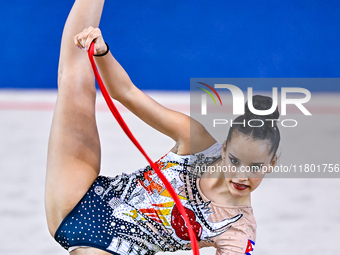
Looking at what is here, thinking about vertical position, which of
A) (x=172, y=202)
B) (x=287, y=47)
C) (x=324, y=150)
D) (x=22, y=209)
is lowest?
(x=172, y=202)

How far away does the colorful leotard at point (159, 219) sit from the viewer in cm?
118

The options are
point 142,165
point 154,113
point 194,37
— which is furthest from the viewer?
point 194,37

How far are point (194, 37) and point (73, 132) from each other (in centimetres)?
221

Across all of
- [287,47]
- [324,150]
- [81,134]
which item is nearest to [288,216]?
[324,150]

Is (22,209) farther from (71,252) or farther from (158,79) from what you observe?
(158,79)

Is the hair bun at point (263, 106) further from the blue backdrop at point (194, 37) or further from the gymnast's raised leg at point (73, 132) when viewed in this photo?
the blue backdrop at point (194, 37)

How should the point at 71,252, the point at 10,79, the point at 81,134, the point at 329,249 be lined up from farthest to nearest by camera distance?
the point at 10,79, the point at 329,249, the point at 81,134, the point at 71,252

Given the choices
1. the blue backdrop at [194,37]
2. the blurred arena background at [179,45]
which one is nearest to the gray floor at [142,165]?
the blurred arena background at [179,45]

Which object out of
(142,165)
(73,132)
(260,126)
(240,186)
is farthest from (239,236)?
(142,165)

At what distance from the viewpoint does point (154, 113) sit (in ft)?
3.97

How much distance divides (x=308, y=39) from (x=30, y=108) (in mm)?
1919

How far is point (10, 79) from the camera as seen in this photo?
3.57 meters

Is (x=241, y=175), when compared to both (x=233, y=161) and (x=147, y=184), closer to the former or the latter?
(x=233, y=161)

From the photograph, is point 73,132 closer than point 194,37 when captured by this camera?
Yes
